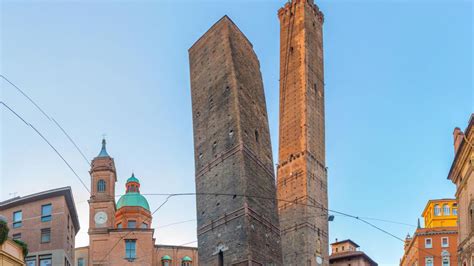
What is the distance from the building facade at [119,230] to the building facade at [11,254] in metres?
31.8

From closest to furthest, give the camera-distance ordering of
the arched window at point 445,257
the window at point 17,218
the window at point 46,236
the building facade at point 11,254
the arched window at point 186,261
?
1. the building facade at point 11,254
2. the window at point 46,236
3. the window at point 17,218
4. the arched window at point 445,257
5. the arched window at point 186,261

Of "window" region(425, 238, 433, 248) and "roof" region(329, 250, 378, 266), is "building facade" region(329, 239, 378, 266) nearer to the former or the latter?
"roof" region(329, 250, 378, 266)

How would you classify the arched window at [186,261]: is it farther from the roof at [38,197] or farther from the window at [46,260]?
the window at [46,260]

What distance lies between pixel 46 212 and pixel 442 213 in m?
47.2

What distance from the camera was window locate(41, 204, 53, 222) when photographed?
124 ft

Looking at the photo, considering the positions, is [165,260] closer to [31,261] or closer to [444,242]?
[31,261]

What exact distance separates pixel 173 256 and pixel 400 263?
35.1m

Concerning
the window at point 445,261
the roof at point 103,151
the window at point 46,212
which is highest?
the roof at point 103,151

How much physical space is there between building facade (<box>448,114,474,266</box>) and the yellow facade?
43552 millimetres

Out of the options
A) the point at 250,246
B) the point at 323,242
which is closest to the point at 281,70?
the point at 323,242

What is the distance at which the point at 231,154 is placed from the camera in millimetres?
23141

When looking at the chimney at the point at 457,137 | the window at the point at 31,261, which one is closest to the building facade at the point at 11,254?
the window at the point at 31,261

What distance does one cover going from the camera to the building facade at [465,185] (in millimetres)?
25172

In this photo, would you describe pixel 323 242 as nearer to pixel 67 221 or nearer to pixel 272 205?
pixel 67 221
